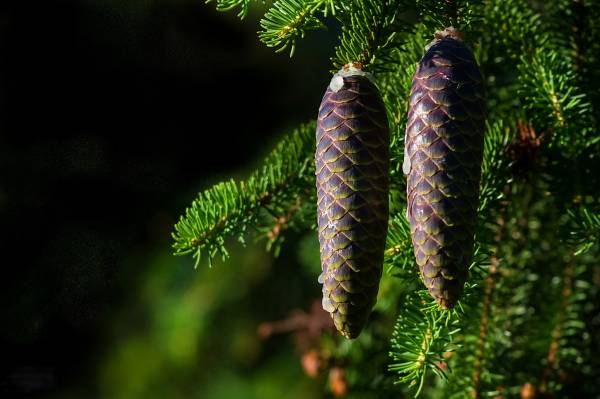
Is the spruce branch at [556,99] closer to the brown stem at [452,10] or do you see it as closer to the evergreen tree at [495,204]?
the evergreen tree at [495,204]

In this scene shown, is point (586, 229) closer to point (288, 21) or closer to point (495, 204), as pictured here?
point (495, 204)

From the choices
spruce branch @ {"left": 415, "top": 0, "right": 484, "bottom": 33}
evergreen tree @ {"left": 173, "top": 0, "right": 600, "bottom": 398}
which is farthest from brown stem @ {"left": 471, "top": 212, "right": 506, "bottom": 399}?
spruce branch @ {"left": 415, "top": 0, "right": 484, "bottom": 33}

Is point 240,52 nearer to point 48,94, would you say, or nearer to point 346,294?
point 48,94

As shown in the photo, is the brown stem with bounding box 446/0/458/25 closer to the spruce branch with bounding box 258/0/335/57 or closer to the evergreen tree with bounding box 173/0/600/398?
the evergreen tree with bounding box 173/0/600/398

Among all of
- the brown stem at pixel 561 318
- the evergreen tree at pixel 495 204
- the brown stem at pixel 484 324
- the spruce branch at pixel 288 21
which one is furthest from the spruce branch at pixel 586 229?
the spruce branch at pixel 288 21

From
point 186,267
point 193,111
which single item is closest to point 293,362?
point 186,267
